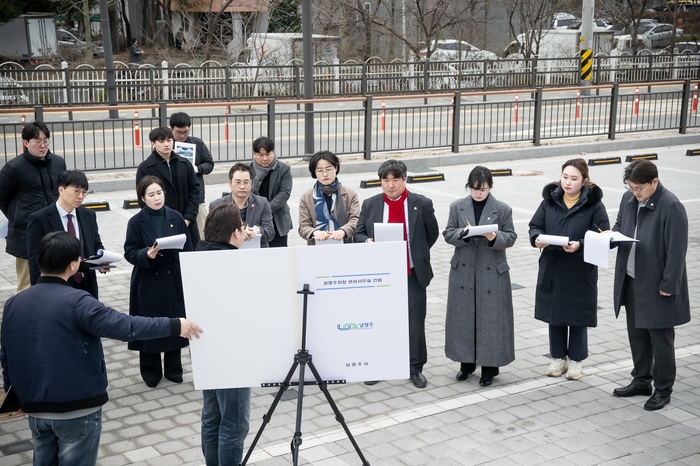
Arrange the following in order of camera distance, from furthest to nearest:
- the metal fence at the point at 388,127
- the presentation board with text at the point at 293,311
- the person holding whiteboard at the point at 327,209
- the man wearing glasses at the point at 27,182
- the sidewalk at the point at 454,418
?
the metal fence at the point at 388,127
the man wearing glasses at the point at 27,182
the person holding whiteboard at the point at 327,209
the sidewalk at the point at 454,418
the presentation board with text at the point at 293,311

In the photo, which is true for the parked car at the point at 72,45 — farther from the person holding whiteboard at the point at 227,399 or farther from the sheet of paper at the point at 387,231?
the person holding whiteboard at the point at 227,399

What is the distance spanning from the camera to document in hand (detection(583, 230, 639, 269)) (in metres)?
6.24

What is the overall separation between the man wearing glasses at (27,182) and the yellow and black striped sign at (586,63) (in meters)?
22.6

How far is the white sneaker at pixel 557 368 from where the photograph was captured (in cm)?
717

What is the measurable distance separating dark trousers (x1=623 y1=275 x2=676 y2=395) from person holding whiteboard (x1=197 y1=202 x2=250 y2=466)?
3.31 meters

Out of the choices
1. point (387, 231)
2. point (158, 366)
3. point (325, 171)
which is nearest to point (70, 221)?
point (158, 366)

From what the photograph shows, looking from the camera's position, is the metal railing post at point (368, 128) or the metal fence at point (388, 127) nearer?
the metal fence at point (388, 127)

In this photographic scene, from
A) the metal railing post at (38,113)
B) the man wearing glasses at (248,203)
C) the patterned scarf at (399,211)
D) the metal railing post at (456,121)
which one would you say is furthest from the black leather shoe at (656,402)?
the metal railing post at (456,121)

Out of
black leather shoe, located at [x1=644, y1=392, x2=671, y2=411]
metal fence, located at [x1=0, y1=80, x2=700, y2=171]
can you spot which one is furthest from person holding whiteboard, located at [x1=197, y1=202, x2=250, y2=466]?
metal fence, located at [x1=0, y1=80, x2=700, y2=171]

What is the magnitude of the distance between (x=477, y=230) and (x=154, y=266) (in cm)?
264

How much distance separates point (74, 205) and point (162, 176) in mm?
1452

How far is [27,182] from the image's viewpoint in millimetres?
7492

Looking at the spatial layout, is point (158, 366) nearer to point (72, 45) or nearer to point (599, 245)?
point (599, 245)

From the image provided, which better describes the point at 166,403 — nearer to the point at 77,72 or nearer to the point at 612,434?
the point at 612,434
